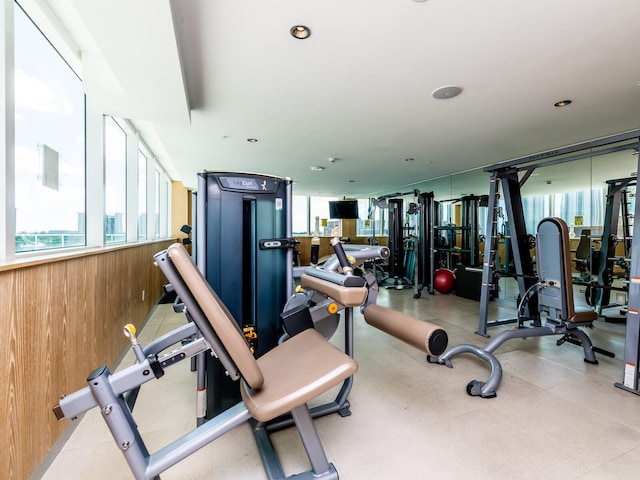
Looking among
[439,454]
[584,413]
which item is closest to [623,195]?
[584,413]

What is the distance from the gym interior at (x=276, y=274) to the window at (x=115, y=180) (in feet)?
0.17

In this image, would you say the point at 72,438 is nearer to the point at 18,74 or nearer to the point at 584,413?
the point at 18,74

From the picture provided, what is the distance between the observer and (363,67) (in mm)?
2365

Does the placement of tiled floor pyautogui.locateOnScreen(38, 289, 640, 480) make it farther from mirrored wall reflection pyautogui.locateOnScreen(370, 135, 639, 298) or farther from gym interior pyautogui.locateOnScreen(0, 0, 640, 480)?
mirrored wall reflection pyautogui.locateOnScreen(370, 135, 639, 298)

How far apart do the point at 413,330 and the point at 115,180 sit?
3.61 m

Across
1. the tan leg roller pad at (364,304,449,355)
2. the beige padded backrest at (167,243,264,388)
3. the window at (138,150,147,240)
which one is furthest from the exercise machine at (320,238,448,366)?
the window at (138,150,147,240)

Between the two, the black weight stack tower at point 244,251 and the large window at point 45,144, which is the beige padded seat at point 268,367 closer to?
the black weight stack tower at point 244,251

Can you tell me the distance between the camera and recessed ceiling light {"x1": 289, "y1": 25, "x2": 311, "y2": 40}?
1.91 m

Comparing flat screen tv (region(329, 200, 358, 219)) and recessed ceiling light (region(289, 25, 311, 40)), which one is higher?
recessed ceiling light (region(289, 25, 311, 40))

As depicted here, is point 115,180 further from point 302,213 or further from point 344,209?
point 302,213

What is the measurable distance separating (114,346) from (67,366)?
2.91ft

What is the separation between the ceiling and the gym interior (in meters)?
0.02

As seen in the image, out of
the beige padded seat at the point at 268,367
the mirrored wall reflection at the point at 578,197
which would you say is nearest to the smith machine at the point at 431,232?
the mirrored wall reflection at the point at 578,197

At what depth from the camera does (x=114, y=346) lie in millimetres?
2551
